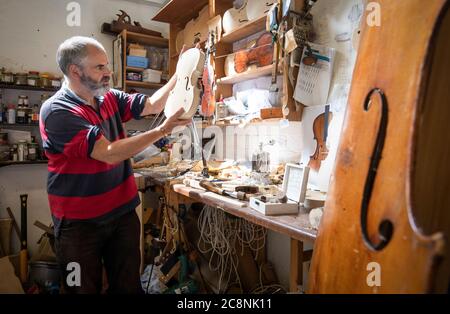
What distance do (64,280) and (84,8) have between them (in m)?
2.84

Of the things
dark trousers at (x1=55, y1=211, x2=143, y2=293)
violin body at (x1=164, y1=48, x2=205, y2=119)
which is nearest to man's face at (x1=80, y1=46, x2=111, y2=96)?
violin body at (x1=164, y1=48, x2=205, y2=119)

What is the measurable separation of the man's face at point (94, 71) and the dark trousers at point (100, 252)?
0.65m

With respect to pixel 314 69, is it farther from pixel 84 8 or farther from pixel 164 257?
pixel 84 8

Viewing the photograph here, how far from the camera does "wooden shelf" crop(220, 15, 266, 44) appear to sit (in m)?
1.96

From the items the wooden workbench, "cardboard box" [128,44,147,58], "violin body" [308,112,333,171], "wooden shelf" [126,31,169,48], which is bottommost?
the wooden workbench

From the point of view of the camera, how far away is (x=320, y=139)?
175cm

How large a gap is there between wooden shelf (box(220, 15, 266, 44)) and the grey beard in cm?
104

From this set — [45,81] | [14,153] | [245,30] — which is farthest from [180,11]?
[14,153]

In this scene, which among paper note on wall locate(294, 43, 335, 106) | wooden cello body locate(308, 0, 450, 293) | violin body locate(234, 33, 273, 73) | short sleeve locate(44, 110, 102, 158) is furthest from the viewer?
violin body locate(234, 33, 273, 73)

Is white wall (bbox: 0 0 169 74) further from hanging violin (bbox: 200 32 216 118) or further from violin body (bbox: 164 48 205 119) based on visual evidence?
violin body (bbox: 164 48 205 119)

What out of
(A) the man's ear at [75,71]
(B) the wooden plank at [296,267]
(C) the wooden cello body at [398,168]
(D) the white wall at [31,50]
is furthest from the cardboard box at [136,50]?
(C) the wooden cello body at [398,168]

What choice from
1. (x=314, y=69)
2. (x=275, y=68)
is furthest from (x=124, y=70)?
(x=314, y=69)

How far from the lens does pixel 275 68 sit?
177 centimetres

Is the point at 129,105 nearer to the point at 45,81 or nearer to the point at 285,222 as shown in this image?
the point at 285,222
